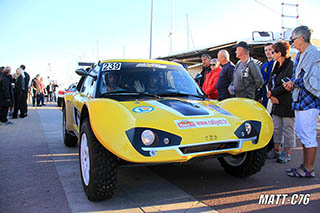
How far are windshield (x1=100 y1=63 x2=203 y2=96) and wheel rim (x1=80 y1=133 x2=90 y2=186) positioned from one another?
766 millimetres

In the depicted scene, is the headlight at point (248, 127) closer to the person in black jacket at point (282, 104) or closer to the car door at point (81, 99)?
the person in black jacket at point (282, 104)

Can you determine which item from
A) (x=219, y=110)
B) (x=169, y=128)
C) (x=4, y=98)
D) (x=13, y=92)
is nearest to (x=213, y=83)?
(x=219, y=110)

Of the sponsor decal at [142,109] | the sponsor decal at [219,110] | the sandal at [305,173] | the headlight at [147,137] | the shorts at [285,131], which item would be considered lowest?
the sandal at [305,173]

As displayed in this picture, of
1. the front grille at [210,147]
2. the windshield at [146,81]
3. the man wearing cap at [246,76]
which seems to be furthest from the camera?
the man wearing cap at [246,76]

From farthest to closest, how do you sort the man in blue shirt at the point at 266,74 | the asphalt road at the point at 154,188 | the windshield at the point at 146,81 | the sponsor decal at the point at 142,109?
1. the man in blue shirt at the point at 266,74
2. the windshield at the point at 146,81
3. the sponsor decal at the point at 142,109
4. the asphalt road at the point at 154,188

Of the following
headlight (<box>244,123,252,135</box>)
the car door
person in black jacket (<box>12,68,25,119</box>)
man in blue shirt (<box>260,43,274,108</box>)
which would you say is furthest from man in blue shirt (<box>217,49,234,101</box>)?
person in black jacket (<box>12,68,25,119</box>)

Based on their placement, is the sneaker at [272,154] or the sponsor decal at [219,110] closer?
the sponsor decal at [219,110]

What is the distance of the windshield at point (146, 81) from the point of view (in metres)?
3.60

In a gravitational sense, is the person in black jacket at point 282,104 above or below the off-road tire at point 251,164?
above

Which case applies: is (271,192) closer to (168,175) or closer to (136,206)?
(168,175)

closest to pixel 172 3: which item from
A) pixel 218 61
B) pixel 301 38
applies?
pixel 218 61

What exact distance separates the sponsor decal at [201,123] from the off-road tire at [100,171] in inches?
29.9

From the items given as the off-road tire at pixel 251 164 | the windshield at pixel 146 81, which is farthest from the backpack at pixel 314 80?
the windshield at pixel 146 81

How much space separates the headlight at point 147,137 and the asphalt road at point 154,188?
2.31 ft
